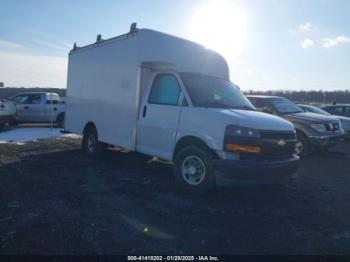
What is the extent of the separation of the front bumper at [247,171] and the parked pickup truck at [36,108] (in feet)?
45.9

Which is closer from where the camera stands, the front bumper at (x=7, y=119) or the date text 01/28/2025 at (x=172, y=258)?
the date text 01/28/2025 at (x=172, y=258)

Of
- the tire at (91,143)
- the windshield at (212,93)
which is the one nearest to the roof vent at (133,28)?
the windshield at (212,93)

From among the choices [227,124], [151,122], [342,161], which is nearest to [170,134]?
[151,122]

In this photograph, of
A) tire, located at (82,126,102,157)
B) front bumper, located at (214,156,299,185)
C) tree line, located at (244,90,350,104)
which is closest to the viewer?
front bumper, located at (214,156,299,185)

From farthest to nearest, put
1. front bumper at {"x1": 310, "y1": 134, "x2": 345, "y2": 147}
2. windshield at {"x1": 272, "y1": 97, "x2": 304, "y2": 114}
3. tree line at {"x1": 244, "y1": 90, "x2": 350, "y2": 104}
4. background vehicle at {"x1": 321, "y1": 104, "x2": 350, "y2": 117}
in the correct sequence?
tree line at {"x1": 244, "y1": 90, "x2": 350, "y2": 104} → background vehicle at {"x1": 321, "y1": 104, "x2": 350, "y2": 117} → windshield at {"x1": 272, "y1": 97, "x2": 304, "y2": 114} → front bumper at {"x1": 310, "y1": 134, "x2": 345, "y2": 147}

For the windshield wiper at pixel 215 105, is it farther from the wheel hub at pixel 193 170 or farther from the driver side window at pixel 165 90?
the wheel hub at pixel 193 170

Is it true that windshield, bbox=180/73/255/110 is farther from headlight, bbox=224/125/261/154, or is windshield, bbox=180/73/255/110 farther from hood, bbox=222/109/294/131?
headlight, bbox=224/125/261/154

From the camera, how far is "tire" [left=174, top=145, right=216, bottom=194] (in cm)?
561

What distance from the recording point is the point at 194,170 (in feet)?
19.4

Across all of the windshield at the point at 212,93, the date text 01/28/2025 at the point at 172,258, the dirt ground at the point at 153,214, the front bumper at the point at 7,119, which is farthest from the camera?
the front bumper at the point at 7,119

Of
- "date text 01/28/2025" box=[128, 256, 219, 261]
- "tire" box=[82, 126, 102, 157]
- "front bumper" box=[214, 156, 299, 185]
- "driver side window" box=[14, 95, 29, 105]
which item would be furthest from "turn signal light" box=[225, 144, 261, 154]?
"driver side window" box=[14, 95, 29, 105]

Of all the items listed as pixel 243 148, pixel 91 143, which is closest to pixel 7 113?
pixel 91 143

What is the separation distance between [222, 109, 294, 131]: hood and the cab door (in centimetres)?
107

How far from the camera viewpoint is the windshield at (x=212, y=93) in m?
6.19
